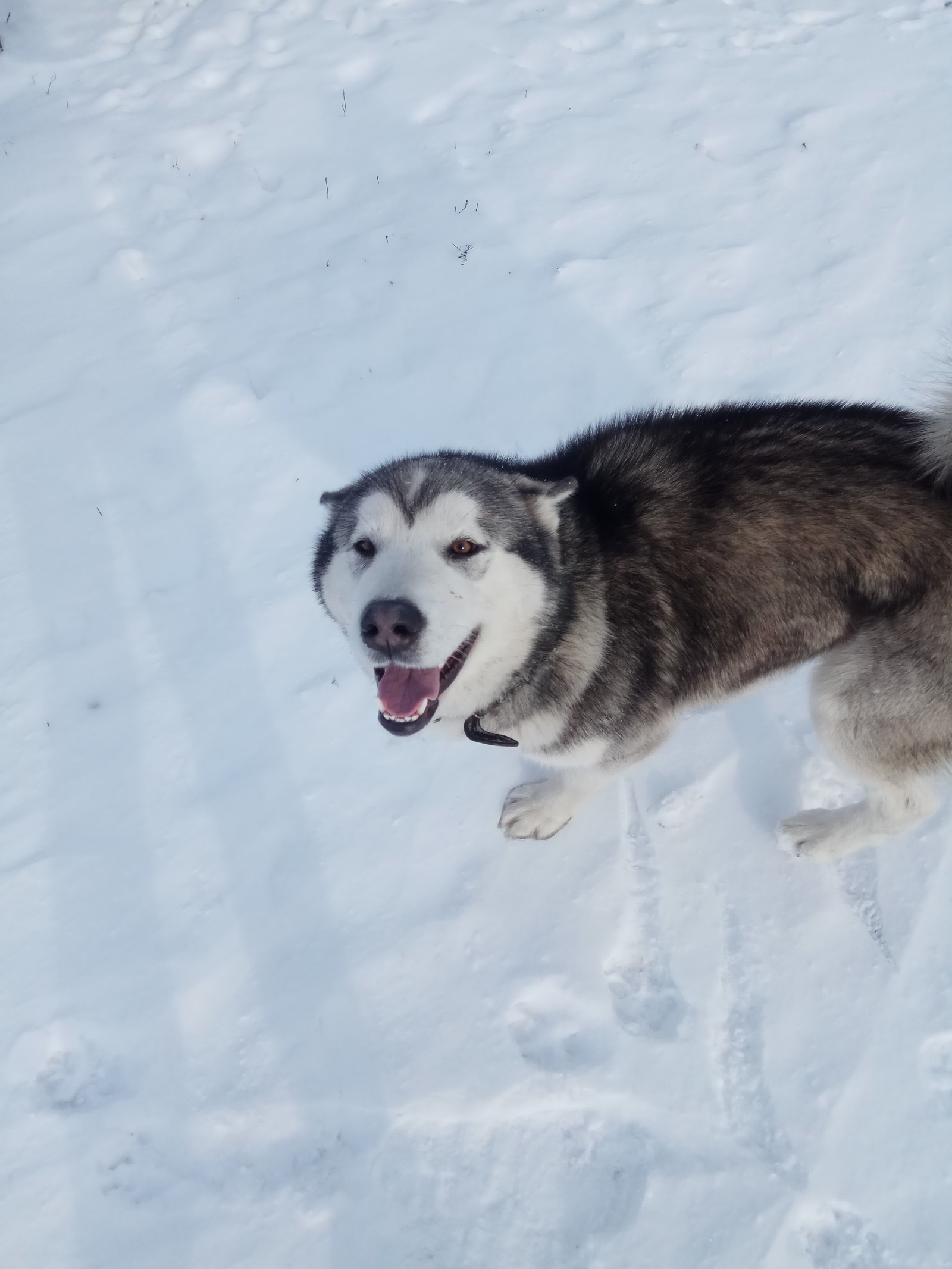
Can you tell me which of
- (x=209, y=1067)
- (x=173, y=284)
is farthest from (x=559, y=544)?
(x=173, y=284)

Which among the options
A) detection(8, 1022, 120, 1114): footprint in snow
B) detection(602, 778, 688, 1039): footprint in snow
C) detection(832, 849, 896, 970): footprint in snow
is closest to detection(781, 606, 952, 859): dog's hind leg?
detection(832, 849, 896, 970): footprint in snow

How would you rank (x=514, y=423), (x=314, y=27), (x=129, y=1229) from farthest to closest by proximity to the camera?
(x=314, y=27) → (x=514, y=423) → (x=129, y=1229)

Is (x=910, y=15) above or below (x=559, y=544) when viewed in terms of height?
above

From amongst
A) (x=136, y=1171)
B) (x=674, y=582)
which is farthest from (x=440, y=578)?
(x=136, y=1171)

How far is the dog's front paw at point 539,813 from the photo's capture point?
307 cm

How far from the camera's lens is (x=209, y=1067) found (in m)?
2.78

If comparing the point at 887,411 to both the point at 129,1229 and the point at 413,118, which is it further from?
the point at 413,118

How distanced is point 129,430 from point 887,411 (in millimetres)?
3905

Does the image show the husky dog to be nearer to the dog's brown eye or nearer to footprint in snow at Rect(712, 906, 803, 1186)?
the dog's brown eye

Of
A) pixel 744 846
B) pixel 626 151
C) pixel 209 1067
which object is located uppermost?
pixel 626 151

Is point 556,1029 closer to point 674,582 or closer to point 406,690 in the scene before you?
point 406,690

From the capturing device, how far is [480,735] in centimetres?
255

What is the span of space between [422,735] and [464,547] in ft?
3.87

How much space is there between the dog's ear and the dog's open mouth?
0.50m
